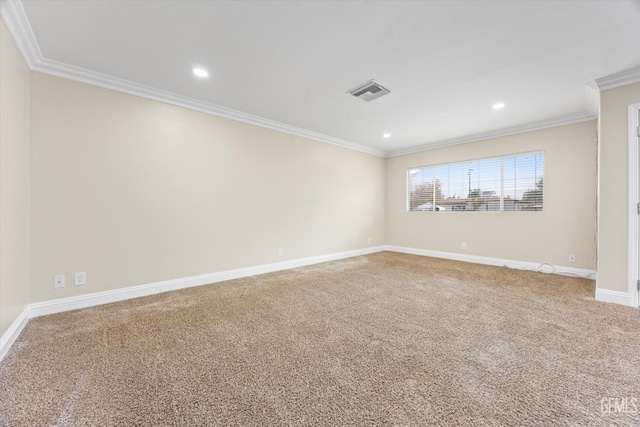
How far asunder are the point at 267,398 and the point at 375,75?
115 inches

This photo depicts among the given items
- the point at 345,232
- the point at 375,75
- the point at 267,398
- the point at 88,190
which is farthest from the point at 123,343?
the point at 345,232

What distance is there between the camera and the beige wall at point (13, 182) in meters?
1.79

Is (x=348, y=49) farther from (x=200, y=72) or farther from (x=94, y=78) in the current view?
(x=94, y=78)

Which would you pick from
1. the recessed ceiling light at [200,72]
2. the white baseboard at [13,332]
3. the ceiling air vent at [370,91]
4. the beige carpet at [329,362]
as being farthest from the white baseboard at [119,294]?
the ceiling air vent at [370,91]

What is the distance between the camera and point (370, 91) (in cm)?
301

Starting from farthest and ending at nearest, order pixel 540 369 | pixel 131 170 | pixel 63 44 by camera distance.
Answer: pixel 131 170 < pixel 63 44 < pixel 540 369

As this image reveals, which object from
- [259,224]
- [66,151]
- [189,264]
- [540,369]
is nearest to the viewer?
[540,369]

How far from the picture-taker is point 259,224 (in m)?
3.97

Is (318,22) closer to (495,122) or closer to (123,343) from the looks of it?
(123,343)

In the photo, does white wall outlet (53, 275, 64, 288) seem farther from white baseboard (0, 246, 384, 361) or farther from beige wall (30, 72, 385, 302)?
white baseboard (0, 246, 384, 361)

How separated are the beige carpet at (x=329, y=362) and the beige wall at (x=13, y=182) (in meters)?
0.36

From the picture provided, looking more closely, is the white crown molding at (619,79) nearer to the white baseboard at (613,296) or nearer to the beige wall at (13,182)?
the white baseboard at (613,296)

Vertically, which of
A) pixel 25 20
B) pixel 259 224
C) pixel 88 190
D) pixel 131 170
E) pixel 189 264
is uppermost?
pixel 25 20

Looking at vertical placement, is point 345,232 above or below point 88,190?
below
